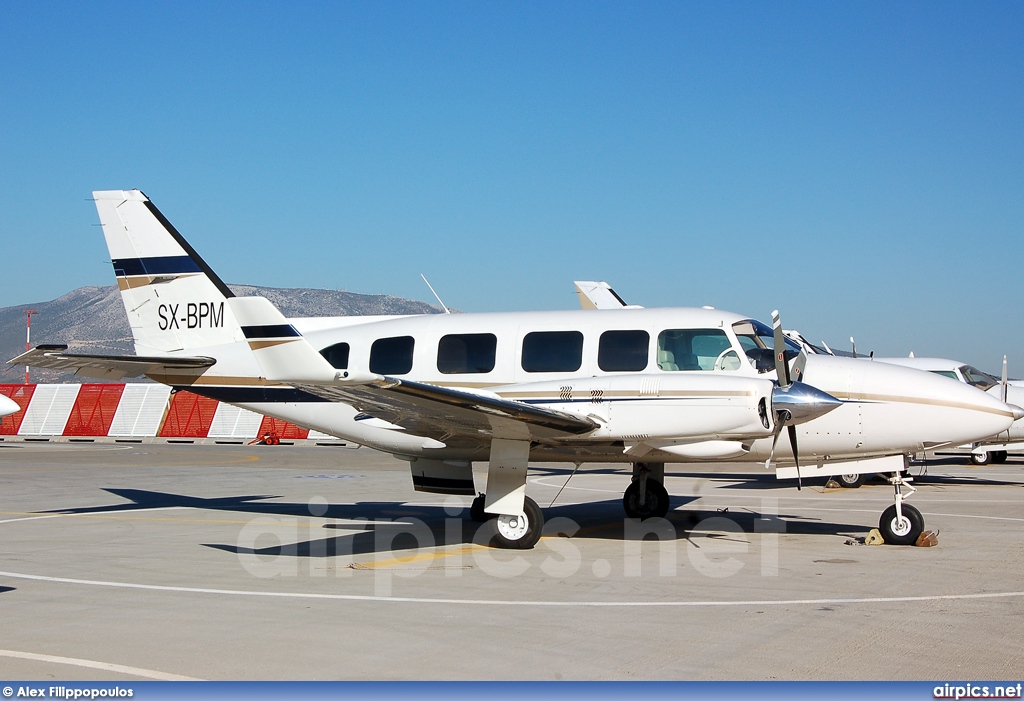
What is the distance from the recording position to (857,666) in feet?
19.7

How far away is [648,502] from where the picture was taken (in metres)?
14.3

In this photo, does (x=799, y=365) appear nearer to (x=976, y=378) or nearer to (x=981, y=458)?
(x=976, y=378)

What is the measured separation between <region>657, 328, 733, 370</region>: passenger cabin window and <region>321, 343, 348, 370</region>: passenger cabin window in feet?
14.7

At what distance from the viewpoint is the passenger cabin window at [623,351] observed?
1181 centimetres

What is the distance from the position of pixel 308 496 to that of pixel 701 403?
32.6ft

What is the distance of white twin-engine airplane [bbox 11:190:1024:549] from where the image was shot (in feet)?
34.3

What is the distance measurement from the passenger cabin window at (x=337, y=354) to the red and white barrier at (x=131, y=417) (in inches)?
1081

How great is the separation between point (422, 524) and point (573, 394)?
4089mm

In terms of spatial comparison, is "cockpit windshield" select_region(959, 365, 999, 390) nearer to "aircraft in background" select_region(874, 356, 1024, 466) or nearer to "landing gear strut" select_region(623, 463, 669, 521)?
"aircraft in background" select_region(874, 356, 1024, 466)

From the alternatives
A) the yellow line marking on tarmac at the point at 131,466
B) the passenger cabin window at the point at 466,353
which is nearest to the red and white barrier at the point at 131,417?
the yellow line marking on tarmac at the point at 131,466

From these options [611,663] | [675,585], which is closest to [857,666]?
[611,663]

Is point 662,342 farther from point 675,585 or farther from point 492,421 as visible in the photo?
point 675,585

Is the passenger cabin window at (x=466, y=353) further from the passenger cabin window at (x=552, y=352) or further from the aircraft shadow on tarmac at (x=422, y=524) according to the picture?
the aircraft shadow on tarmac at (x=422, y=524)

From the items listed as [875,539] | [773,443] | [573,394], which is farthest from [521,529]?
[875,539]
